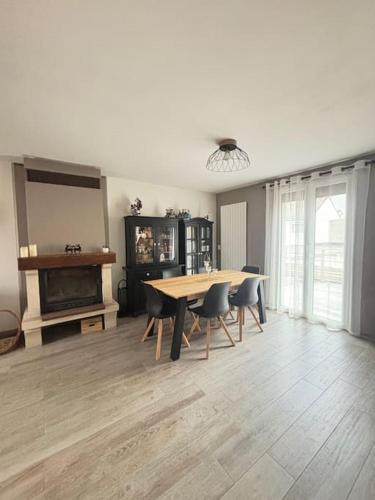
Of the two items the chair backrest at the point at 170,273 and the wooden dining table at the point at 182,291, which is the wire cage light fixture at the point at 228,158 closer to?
the wooden dining table at the point at 182,291

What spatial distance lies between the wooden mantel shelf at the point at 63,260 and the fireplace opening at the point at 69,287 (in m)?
0.15

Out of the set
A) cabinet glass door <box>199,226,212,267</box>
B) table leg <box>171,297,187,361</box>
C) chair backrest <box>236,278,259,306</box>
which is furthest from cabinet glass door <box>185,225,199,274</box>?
table leg <box>171,297,187,361</box>

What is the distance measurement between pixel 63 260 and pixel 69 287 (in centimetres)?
51

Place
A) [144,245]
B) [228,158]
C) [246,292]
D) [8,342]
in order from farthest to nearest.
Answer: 1. [144,245]
2. [246,292]
3. [8,342]
4. [228,158]

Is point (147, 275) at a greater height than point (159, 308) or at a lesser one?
greater

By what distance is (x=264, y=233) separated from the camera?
397cm

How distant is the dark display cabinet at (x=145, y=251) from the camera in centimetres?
350

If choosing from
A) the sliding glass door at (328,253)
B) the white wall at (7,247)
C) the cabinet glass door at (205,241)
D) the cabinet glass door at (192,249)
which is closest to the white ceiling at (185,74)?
the white wall at (7,247)

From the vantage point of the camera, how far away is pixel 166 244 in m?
4.00

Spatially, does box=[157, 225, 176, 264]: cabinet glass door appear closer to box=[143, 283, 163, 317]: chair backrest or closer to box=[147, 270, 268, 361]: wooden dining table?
box=[147, 270, 268, 361]: wooden dining table

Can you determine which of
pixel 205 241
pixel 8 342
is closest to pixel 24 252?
pixel 8 342

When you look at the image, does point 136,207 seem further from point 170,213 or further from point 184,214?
point 184,214

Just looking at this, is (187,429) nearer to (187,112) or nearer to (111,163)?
(187,112)

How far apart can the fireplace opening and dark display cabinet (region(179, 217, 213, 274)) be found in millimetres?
1741
